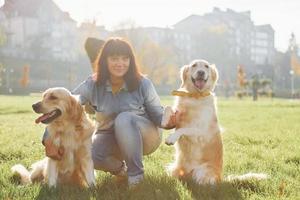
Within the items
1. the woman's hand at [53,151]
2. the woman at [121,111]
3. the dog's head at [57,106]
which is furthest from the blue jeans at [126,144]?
the woman's hand at [53,151]

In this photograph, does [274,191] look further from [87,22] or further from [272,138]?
[87,22]

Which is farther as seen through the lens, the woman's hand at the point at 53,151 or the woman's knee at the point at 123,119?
the woman's knee at the point at 123,119

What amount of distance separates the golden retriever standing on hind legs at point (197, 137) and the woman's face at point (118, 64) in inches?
24.4

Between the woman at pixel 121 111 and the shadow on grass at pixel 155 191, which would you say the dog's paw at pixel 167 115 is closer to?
the woman at pixel 121 111

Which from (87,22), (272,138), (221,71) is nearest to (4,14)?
(87,22)

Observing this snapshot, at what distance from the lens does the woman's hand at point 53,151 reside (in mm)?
4598

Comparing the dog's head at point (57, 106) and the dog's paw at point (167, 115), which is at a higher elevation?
the dog's head at point (57, 106)

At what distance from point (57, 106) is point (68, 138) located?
34 centimetres

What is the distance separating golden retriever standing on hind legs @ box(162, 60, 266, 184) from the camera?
5.01 metres

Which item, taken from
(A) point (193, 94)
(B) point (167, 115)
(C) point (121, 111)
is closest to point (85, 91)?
(C) point (121, 111)

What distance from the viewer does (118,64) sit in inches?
199

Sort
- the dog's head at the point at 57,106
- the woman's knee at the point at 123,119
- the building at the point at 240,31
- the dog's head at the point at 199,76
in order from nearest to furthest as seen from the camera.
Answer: the dog's head at the point at 57,106 < the woman's knee at the point at 123,119 < the dog's head at the point at 199,76 < the building at the point at 240,31

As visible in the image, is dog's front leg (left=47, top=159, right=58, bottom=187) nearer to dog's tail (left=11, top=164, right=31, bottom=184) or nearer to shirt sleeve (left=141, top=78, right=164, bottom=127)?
dog's tail (left=11, top=164, right=31, bottom=184)

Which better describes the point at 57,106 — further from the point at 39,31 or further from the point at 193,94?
the point at 39,31
